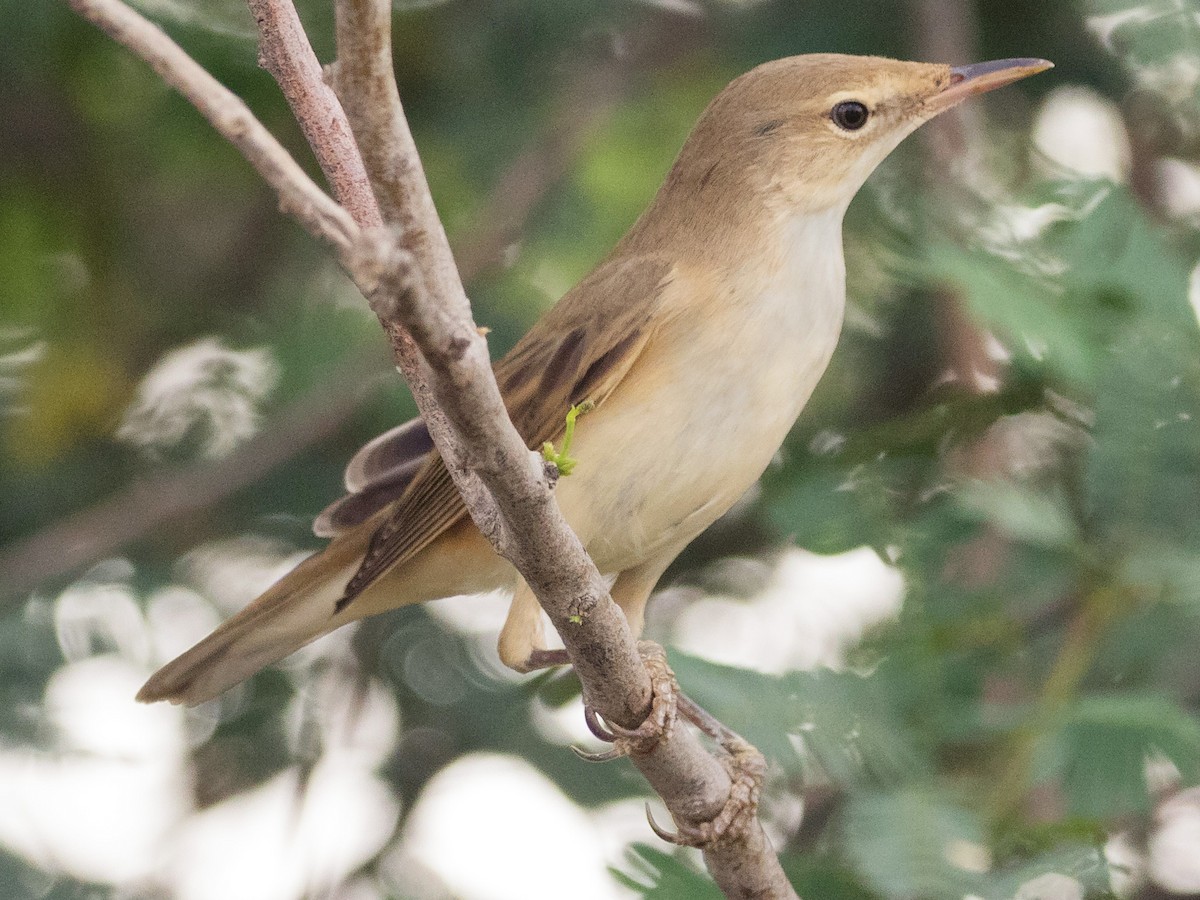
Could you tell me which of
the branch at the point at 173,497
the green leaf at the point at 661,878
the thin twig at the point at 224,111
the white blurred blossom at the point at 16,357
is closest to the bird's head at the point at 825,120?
the green leaf at the point at 661,878

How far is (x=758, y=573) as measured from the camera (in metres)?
3.91

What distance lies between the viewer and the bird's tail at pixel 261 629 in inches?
126

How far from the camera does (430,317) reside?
1542 millimetres

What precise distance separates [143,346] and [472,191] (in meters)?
1.11

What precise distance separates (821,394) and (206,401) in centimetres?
178

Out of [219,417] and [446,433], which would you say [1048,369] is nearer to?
[446,433]

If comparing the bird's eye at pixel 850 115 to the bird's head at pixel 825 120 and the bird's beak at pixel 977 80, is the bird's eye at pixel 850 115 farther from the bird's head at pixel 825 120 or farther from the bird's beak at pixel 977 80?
the bird's beak at pixel 977 80

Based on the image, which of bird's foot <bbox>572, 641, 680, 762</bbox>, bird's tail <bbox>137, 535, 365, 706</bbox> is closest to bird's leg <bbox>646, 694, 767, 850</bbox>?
bird's foot <bbox>572, 641, 680, 762</bbox>

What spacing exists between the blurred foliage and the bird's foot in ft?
0.39

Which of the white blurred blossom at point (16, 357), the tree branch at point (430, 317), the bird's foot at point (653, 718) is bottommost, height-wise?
the bird's foot at point (653, 718)

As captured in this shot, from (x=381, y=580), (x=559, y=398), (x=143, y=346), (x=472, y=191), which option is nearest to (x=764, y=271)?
(x=559, y=398)

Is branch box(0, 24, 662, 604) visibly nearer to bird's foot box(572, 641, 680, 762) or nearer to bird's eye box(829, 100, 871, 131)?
bird's eye box(829, 100, 871, 131)

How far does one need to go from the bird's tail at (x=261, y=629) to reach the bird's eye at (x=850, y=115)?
133 centimetres

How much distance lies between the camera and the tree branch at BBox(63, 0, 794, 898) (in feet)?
4.49
